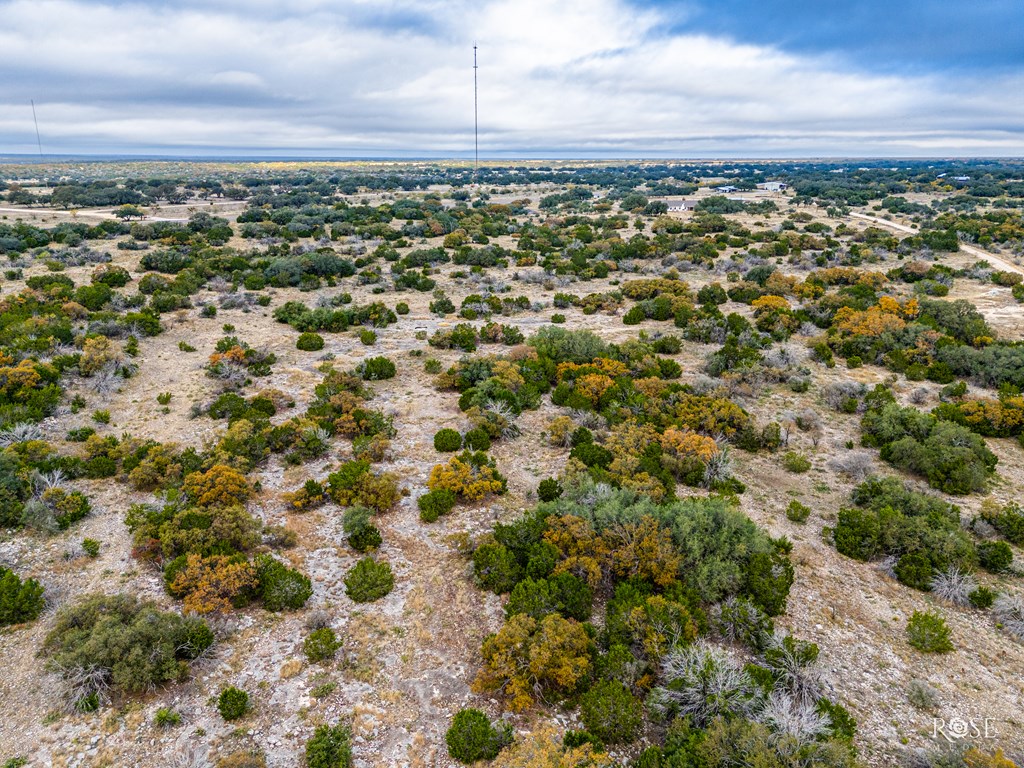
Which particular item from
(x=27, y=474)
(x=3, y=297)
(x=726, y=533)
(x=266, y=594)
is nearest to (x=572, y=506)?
(x=726, y=533)

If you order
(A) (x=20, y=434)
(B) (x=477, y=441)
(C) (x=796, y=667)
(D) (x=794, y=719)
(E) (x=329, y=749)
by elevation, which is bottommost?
(E) (x=329, y=749)

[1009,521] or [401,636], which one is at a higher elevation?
[1009,521]

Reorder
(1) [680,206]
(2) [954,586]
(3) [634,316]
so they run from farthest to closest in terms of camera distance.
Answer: (1) [680,206], (3) [634,316], (2) [954,586]

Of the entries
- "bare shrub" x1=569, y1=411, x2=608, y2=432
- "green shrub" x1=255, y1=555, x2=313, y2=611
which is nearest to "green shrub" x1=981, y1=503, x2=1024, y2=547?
"bare shrub" x1=569, y1=411, x2=608, y2=432

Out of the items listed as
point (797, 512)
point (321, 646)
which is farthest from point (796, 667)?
point (321, 646)

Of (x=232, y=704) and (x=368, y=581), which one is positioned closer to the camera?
(x=232, y=704)

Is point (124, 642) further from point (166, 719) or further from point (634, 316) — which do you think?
point (634, 316)

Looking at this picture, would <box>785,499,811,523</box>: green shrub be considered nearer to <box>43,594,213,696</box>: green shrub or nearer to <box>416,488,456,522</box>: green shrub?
<box>416,488,456,522</box>: green shrub

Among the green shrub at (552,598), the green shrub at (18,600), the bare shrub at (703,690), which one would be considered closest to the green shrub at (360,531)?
the green shrub at (552,598)

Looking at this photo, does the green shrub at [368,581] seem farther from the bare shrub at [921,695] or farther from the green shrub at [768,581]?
the bare shrub at [921,695]
